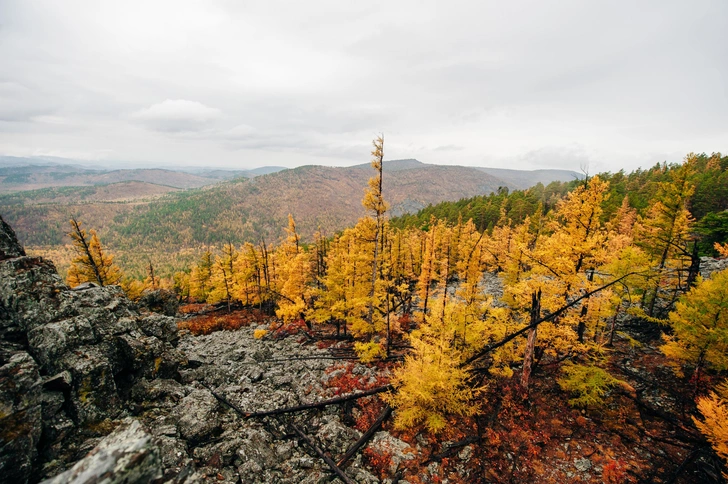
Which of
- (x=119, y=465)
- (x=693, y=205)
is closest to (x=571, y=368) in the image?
(x=119, y=465)

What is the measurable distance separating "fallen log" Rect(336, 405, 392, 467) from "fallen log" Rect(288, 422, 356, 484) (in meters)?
0.42

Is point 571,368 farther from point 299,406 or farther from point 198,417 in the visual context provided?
point 198,417

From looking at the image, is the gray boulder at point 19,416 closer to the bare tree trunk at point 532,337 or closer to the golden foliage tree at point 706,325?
the bare tree trunk at point 532,337

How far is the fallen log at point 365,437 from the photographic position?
39.6ft

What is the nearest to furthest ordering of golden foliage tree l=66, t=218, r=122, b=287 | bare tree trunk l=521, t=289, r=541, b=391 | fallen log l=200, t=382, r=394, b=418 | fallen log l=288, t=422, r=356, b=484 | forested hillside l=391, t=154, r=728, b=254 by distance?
fallen log l=288, t=422, r=356, b=484, fallen log l=200, t=382, r=394, b=418, bare tree trunk l=521, t=289, r=541, b=391, golden foliage tree l=66, t=218, r=122, b=287, forested hillside l=391, t=154, r=728, b=254

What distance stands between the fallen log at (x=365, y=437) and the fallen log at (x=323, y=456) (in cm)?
42

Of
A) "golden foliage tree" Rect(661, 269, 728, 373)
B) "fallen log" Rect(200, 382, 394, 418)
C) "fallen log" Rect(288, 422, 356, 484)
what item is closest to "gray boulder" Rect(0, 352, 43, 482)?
"fallen log" Rect(200, 382, 394, 418)

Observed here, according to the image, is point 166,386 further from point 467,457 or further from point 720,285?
point 720,285

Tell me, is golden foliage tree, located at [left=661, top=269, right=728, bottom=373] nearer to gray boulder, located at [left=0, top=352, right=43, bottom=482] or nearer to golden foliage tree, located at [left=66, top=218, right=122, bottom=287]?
gray boulder, located at [left=0, top=352, right=43, bottom=482]

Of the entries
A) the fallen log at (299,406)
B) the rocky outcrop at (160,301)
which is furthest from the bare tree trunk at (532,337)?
the rocky outcrop at (160,301)

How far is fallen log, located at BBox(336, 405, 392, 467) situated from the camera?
12.1m

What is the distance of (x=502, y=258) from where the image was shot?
146 feet

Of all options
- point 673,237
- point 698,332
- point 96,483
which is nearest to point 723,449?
point 698,332

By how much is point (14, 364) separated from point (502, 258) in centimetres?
4842
